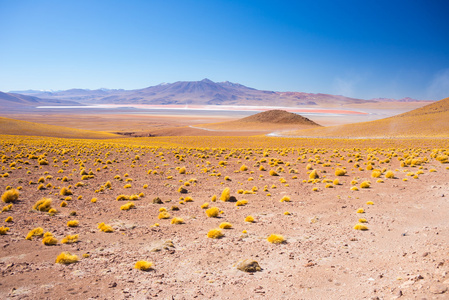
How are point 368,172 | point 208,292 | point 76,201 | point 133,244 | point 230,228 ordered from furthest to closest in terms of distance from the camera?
point 368,172 < point 76,201 < point 230,228 < point 133,244 < point 208,292

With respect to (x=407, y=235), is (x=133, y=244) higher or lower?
lower

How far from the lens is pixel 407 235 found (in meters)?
7.72

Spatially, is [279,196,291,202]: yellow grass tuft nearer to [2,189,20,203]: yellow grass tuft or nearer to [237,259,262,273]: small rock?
[237,259,262,273]: small rock

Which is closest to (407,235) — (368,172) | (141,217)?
(141,217)

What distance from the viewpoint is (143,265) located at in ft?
21.0

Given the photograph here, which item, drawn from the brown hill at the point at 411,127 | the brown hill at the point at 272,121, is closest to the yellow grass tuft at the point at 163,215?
the brown hill at the point at 411,127

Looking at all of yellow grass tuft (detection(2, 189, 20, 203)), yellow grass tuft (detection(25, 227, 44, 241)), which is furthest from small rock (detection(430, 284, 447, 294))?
yellow grass tuft (detection(2, 189, 20, 203))

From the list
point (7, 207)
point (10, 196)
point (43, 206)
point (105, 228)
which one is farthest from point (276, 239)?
point (10, 196)

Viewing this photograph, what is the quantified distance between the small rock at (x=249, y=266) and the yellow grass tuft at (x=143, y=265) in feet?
5.94

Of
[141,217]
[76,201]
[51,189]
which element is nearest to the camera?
[141,217]

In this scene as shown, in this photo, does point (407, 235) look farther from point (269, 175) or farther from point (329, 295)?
point (269, 175)

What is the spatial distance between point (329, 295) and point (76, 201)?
1027 cm

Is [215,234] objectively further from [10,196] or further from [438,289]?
[10,196]

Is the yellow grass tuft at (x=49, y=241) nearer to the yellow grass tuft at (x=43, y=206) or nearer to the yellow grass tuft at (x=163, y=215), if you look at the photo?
the yellow grass tuft at (x=163, y=215)
